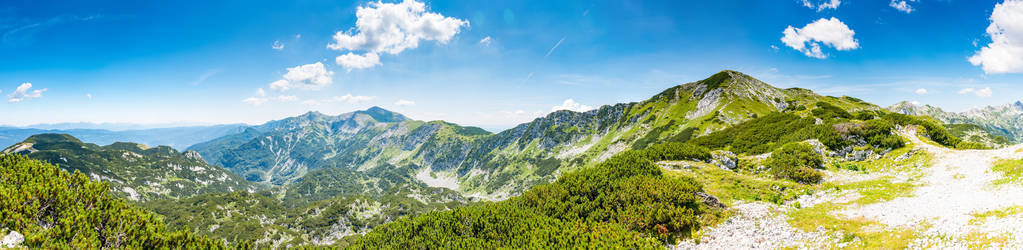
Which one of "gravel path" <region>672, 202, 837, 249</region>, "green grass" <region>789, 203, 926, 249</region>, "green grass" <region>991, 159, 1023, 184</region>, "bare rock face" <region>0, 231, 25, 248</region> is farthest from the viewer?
"green grass" <region>991, 159, 1023, 184</region>

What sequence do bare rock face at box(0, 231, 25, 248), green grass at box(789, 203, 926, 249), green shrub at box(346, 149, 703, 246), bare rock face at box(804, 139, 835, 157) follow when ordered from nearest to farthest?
1. bare rock face at box(0, 231, 25, 248)
2. green grass at box(789, 203, 926, 249)
3. green shrub at box(346, 149, 703, 246)
4. bare rock face at box(804, 139, 835, 157)

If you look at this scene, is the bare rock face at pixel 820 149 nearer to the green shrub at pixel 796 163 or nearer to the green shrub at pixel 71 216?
the green shrub at pixel 796 163

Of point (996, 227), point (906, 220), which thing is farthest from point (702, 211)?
point (996, 227)

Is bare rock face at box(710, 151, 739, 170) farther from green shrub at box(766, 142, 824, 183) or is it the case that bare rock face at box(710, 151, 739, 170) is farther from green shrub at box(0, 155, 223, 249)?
green shrub at box(0, 155, 223, 249)

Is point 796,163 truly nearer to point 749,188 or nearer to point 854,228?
point 749,188

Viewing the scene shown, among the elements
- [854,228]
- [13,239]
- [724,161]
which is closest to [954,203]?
[854,228]

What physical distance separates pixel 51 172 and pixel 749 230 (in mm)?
56221

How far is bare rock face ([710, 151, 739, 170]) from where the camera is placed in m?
51.3

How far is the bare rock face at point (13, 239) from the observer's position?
1822 centimetres

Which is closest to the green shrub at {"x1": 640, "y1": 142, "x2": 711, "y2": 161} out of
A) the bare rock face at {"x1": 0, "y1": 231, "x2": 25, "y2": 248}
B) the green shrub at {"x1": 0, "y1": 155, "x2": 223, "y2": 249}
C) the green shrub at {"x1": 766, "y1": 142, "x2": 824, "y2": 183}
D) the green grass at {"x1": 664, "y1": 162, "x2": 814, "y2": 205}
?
the green grass at {"x1": 664, "y1": 162, "x2": 814, "y2": 205}

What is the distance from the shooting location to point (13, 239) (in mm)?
18625

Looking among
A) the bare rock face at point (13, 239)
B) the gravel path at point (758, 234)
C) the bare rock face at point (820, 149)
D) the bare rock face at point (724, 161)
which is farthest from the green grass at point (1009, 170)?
the bare rock face at point (13, 239)

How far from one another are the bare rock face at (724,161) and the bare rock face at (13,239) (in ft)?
215

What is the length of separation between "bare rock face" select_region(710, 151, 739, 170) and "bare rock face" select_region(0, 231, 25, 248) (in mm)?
65541
